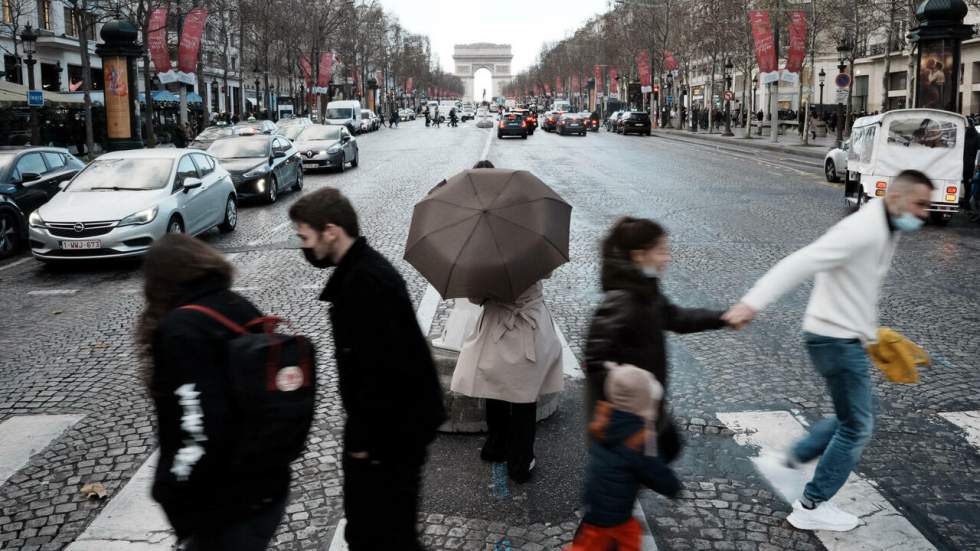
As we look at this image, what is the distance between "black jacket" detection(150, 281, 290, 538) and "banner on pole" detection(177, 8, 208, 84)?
113ft

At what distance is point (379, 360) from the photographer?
10.0ft

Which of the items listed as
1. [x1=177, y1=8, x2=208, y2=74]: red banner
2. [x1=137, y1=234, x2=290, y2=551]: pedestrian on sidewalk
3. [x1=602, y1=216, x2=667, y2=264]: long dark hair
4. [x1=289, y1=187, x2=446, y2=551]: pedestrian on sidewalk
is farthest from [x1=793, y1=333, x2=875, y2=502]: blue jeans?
[x1=177, y1=8, x2=208, y2=74]: red banner

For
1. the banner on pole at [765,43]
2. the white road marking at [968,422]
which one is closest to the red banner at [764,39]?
the banner on pole at [765,43]

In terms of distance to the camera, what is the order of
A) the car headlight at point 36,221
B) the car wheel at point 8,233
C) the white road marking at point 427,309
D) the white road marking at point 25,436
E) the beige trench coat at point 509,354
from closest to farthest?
1. the beige trench coat at point 509,354
2. the white road marking at point 25,436
3. the white road marking at point 427,309
4. the car headlight at point 36,221
5. the car wheel at point 8,233

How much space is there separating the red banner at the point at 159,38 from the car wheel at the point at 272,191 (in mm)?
15353

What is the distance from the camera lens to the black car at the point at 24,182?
13.1m

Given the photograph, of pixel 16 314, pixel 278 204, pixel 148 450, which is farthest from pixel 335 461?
pixel 278 204

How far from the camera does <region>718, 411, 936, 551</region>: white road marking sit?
162 inches

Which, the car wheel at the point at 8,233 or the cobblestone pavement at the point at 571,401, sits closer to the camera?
the cobblestone pavement at the point at 571,401

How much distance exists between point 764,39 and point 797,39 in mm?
1479

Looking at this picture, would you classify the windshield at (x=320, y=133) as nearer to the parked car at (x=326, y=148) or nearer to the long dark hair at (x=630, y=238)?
the parked car at (x=326, y=148)

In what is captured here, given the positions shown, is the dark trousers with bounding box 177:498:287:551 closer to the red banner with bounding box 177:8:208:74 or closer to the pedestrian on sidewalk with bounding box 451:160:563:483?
the pedestrian on sidewalk with bounding box 451:160:563:483

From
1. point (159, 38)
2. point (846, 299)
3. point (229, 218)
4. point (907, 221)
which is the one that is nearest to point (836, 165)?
point (229, 218)

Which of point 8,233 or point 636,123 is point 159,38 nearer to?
point 8,233
